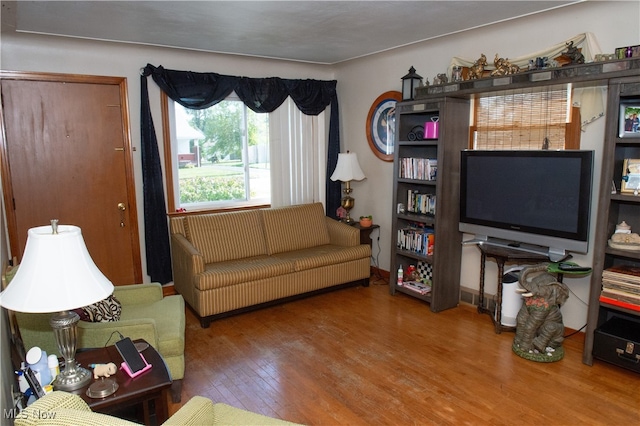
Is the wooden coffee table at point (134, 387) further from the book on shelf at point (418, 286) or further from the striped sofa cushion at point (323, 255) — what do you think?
the book on shelf at point (418, 286)

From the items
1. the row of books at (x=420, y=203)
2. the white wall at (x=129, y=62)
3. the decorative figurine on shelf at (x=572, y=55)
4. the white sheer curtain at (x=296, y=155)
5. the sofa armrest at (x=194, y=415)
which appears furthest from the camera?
the white sheer curtain at (x=296, y=155)

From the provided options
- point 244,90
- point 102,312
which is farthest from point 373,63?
point 102,312

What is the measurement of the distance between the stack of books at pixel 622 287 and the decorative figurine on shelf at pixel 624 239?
17cm

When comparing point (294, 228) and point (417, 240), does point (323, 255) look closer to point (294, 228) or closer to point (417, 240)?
point (294, 228)

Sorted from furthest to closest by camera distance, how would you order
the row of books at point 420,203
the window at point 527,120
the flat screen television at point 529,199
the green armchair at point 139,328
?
the row of books at point 420,203 < the window at point 527,120 < the flat screen television at point 529,199 < the green armchair at point 139,328

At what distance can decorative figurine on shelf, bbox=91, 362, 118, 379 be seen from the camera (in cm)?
195

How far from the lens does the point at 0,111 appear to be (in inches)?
144

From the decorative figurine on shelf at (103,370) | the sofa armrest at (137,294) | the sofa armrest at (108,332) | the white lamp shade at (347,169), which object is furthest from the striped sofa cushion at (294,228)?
the decorative figurine on shelf at (103,370)

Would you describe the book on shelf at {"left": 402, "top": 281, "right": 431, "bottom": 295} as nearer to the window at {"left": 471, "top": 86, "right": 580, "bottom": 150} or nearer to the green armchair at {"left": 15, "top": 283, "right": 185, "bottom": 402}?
the window at {"left": 471, "top": 86, "right": 580, "bottom": 150}

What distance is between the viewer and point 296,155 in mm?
5309

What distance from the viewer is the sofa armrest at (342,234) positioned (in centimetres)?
471

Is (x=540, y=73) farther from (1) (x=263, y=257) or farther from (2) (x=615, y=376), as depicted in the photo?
(1) (x=263, y=257)

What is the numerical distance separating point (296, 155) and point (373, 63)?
139cm

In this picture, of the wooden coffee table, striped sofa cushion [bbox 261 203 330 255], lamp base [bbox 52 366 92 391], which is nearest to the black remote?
the wooden coffee table
